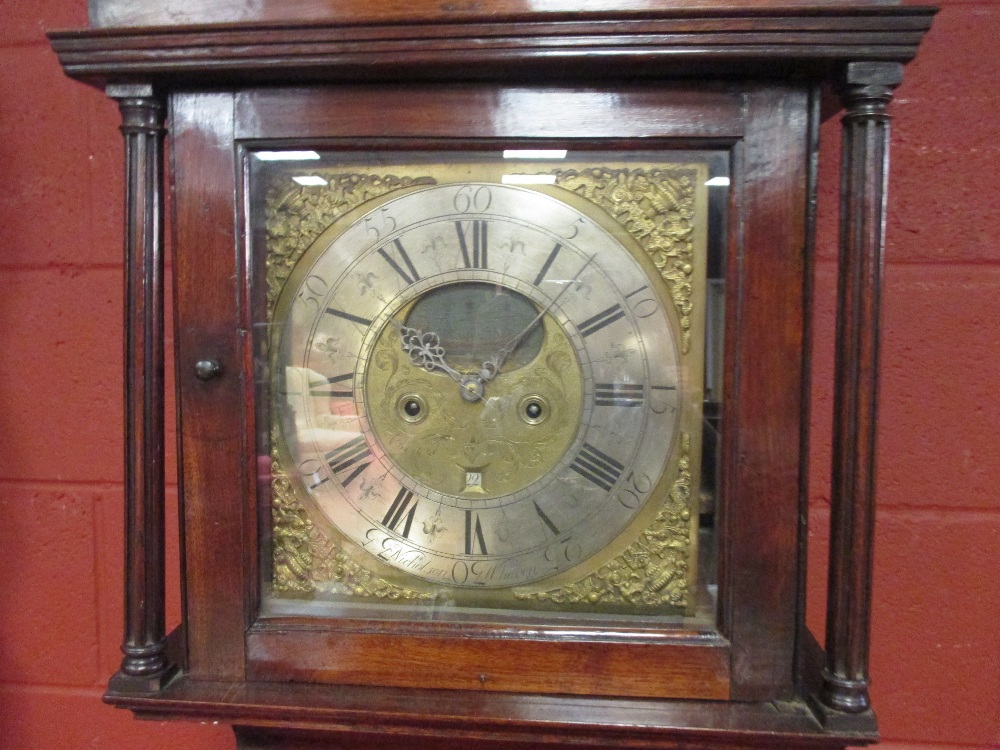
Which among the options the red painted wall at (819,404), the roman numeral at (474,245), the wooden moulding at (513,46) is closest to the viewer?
the wooden moulding at (513,46)

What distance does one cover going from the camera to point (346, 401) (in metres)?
0.70

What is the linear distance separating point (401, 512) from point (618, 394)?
233mm

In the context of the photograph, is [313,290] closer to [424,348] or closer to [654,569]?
[424,348]

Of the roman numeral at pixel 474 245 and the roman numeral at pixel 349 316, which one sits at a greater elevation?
the roman numeral at pixel 474 245

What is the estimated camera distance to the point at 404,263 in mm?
694

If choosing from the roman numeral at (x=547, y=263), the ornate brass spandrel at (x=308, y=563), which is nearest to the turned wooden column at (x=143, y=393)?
the ornate brass spandrel at (x=308, y=563)

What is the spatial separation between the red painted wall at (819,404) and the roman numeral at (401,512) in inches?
18.6

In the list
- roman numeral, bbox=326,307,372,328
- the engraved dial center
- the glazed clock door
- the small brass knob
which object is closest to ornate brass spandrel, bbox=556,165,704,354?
the glazed clock door

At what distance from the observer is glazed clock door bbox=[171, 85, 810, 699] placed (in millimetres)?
649

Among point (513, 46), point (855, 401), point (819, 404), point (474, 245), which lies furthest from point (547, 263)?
point (819, 404)

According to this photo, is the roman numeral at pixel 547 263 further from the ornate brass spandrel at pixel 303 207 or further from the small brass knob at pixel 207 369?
the small brass knob at pixel 207 369

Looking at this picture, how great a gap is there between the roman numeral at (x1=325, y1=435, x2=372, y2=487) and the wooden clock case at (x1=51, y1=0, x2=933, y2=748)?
0.26 ft

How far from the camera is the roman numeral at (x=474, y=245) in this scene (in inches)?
27.0

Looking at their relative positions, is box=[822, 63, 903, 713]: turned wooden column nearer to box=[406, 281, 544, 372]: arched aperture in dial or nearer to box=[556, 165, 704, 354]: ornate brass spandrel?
box=[556, 165, 704, 354]: ornate brass spandrel
